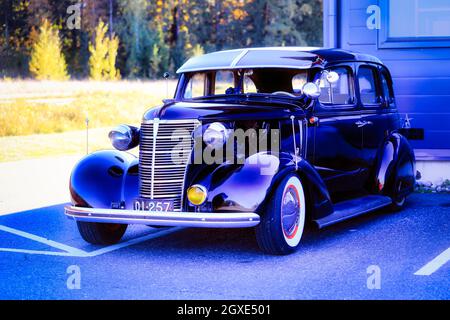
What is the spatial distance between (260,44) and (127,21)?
1356 centimetres

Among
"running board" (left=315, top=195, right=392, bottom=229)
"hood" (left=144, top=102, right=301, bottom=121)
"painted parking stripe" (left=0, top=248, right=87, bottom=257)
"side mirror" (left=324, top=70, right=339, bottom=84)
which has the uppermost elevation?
"side mirror" (left=324, top=70, right=339, bottom=84)

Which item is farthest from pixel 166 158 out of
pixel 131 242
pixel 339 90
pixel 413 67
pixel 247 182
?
pixel 413 67

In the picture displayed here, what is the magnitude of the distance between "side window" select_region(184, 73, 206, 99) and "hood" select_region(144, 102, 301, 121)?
1021 millimetres

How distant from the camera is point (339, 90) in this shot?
9.18 meters

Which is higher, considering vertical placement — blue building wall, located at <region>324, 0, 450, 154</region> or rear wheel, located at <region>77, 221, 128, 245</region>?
blue building wall, located at <region>324, 0, 450, 154</region>

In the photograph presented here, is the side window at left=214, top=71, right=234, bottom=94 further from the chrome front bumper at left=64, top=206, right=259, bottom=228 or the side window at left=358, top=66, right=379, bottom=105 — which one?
the chrome front bumper at left=64, top=206, right=259, bottom=228

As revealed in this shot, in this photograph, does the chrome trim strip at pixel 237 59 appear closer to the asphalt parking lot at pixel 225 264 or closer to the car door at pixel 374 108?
the car door at pixel 374 108

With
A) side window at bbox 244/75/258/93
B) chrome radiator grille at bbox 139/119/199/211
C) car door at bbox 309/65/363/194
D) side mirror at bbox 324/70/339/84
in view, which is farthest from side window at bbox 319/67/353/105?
chrome radiator grille at bbox 139/119/199/211

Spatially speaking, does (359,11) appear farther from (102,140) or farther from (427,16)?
(102,140)

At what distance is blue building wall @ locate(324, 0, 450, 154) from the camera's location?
40.3 feet

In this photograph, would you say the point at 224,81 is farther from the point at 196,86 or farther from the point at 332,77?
the point at 332,77

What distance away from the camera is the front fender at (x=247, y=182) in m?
7.09

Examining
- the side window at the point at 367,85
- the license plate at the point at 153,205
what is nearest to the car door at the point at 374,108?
the side window at the point at 367,85

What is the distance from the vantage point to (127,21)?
46719 mm
